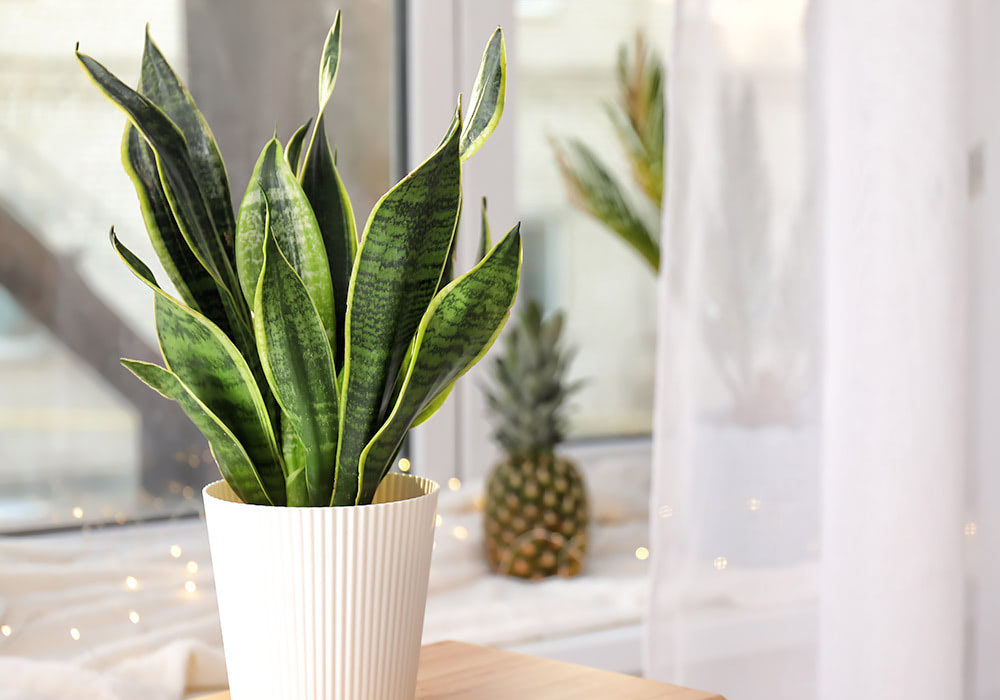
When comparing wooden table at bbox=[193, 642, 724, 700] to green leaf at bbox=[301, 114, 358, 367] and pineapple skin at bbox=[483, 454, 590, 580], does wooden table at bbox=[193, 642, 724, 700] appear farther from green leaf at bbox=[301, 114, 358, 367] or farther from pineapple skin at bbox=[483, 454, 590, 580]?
pineapple skin at bbox=[483, 454, 590, 580]

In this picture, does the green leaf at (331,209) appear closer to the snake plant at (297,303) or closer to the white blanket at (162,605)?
the snake plant at (297,303)

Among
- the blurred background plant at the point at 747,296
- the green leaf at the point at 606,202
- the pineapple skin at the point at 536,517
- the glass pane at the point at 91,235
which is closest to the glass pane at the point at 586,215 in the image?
the green leaf at the point at 606,202

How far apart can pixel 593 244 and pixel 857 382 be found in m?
0.96

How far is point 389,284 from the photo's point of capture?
51 centimetres

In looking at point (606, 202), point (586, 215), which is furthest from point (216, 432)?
point (586, 215)

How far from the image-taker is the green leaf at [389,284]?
495mm

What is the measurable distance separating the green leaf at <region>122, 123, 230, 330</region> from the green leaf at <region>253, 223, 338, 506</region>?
9 cm

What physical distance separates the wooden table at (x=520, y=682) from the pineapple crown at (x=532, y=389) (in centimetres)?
59

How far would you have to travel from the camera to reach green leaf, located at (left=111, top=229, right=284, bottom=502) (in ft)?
1.70

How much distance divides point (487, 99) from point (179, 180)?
0.19 m

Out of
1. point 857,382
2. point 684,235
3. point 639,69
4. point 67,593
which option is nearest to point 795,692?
point 857,382

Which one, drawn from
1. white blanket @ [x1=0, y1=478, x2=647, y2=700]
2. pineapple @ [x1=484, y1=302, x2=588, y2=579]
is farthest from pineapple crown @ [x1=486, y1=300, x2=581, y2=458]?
white blanket @ [x1=0, y1=478, x2=647, y2=700]

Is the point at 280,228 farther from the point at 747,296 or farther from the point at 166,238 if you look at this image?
the point at 747,296

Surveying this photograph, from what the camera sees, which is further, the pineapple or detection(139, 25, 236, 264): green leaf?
the pineapple
